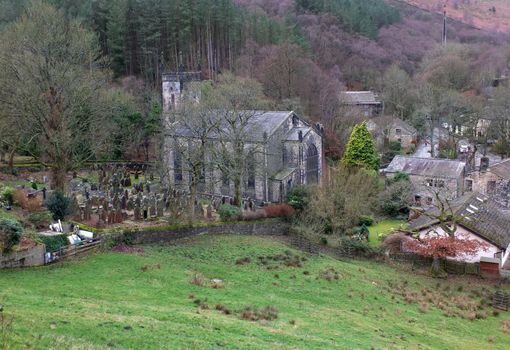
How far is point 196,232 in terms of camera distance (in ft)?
104

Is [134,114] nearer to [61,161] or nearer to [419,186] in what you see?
[61,161]

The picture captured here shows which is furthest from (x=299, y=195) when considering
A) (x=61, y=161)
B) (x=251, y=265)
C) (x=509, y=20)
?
(x=509, y=20)

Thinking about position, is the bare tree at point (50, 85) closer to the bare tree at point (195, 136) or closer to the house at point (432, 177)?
the bare tree at point (195, 136)

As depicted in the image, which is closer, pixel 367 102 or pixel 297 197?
pixel 297 197

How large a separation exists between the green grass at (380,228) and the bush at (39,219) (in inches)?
762

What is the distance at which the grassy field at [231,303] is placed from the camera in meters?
15.1

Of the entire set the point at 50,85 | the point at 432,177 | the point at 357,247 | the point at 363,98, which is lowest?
the point at 357,247

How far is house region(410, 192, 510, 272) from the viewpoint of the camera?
31.2 metres

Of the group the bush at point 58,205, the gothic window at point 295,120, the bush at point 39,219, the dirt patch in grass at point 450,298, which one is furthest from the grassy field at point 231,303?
the gothic window at point 295,120

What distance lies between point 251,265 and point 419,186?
23.8 meters

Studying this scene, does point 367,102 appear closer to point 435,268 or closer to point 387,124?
point 387,124

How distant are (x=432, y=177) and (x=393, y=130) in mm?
25626

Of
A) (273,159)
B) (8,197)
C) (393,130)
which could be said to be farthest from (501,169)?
(8,197)

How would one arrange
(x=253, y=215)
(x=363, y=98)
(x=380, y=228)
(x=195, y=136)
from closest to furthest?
(x=253, y=215)
(x=195, y=136)
(x=380, y=228)
(x=363, y=98)
